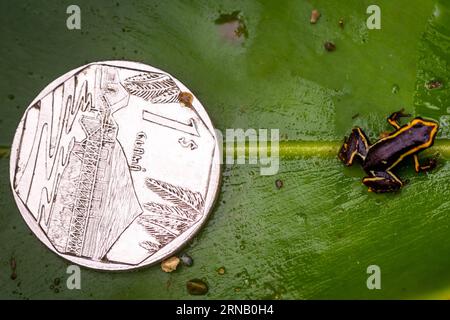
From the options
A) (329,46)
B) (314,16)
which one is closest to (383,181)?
(329,46)

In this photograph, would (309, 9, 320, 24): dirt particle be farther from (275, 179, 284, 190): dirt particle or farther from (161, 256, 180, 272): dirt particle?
(161, 256, 180, 272): dirt particle

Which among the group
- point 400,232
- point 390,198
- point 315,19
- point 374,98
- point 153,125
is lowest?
point 400,232

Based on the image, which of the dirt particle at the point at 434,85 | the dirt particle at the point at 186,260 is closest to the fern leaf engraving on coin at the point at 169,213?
the dirt particle at the point at 186,260

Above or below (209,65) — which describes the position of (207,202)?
below

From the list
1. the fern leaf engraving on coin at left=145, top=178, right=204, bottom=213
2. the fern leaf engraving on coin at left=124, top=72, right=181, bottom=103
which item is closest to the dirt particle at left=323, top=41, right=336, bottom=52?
the fern leaf engraving on coin at left=124, top=72, right=181, bottom=103

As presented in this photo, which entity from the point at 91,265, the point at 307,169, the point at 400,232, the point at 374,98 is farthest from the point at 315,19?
the point at 91,265

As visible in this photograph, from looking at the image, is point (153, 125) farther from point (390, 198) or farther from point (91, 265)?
point (390, 198)

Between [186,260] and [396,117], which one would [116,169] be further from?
[396,117]
